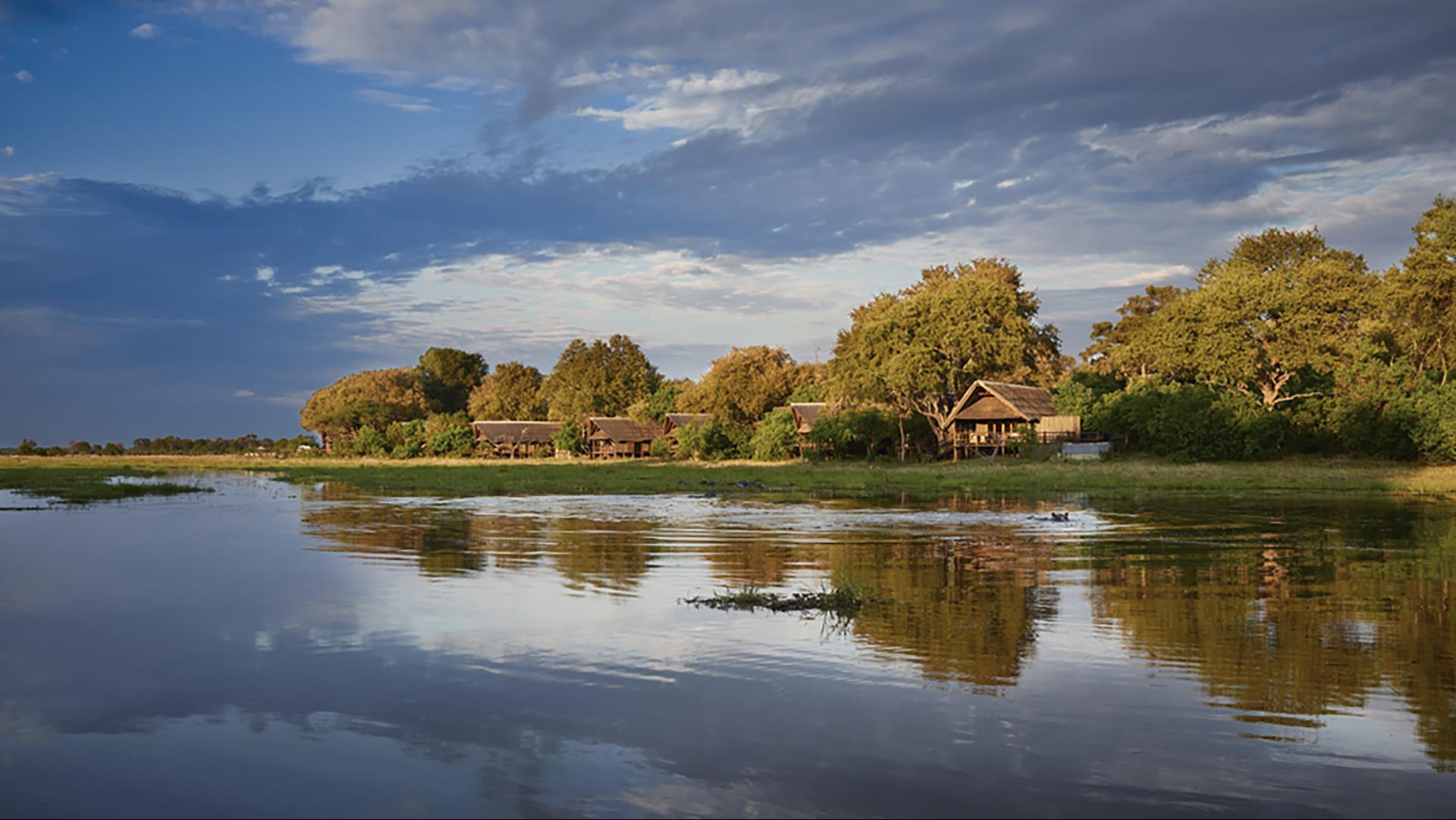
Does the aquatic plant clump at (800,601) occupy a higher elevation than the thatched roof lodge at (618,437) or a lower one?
lower

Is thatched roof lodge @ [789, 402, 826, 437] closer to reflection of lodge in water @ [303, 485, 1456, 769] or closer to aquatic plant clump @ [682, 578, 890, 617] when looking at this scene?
reflection of lodge in water @ [303, 485, 1456, 769]

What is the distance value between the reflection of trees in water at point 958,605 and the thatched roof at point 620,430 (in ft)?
274

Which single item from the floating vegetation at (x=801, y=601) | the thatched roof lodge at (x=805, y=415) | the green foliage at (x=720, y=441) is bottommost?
the floating vegetation at (x=801, y=601)

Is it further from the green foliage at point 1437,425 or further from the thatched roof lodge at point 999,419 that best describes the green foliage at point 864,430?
the green foliage at point 1437,425

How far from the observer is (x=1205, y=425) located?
187ft

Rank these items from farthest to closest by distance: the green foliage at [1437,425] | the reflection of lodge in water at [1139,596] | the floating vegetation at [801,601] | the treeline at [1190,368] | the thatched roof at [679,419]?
the thatched roof at [679,419] < the treeline at [1190,368] < the green foliage at [1437,425] < the floating vegetation at [801,601] < the reflection of lodge in water at [1139,596]

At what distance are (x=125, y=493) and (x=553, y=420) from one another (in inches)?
3307

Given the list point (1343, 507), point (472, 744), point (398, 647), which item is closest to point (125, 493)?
point (398, 647)

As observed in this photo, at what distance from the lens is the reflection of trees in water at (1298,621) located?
9.24 metres

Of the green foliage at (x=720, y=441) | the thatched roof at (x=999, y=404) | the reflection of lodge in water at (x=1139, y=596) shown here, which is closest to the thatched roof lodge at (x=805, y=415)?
the green foliage at (x=720, y=441)

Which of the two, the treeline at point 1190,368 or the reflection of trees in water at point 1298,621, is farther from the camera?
the treeline at point 1190,368

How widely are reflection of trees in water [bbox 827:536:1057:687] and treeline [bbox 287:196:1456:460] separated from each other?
39559 mm

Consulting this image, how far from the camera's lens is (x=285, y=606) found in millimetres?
14797

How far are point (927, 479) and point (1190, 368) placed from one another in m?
20.8
